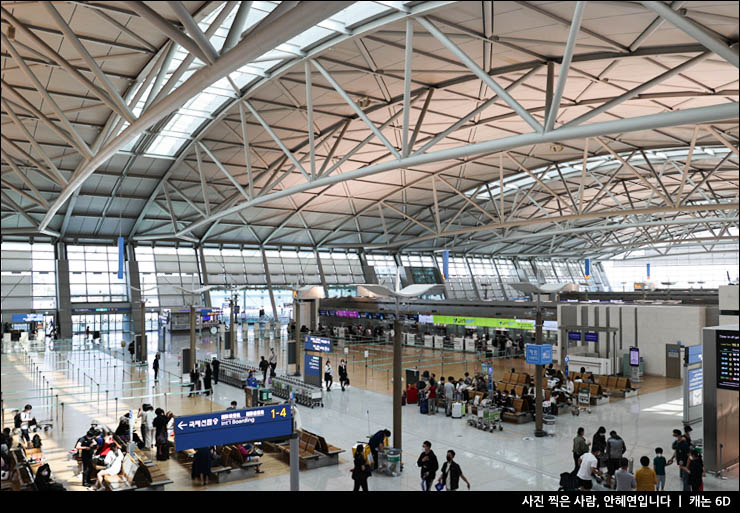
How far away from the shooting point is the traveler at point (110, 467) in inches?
508

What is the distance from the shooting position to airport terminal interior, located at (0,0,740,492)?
12961 millimetres

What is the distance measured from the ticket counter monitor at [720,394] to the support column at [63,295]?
41.0m

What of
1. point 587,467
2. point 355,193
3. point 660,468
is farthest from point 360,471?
point 355,193

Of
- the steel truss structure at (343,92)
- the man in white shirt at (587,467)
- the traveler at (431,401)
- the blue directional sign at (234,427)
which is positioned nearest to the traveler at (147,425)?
the blue directional sign at (234,427)

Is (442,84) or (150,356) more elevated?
(442,84)

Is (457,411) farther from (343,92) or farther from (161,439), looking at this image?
(343,92)

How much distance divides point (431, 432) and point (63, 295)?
34930 mm

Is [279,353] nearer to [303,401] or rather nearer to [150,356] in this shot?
[150,356]

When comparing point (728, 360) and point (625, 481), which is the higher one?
point (728, 360)

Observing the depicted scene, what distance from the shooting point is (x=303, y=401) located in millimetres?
22406

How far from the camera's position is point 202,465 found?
540 inches

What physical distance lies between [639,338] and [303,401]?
19.3 m

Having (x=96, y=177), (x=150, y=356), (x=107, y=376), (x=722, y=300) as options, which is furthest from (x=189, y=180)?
(x=722, y=300)

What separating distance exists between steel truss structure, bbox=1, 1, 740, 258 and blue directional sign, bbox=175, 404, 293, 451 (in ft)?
18.3
